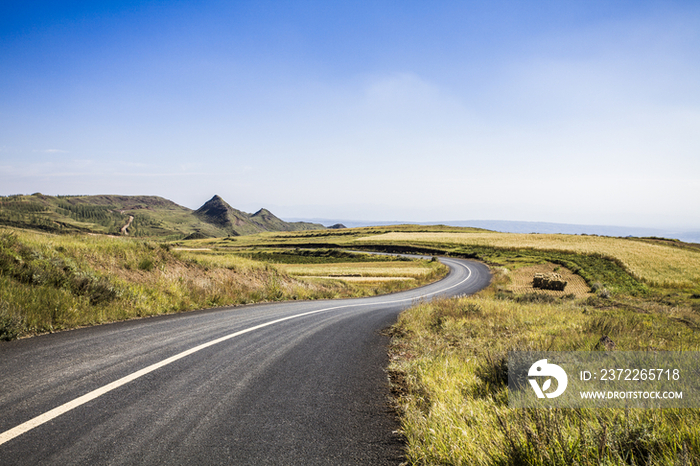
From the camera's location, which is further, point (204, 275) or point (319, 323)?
point (204, 275)

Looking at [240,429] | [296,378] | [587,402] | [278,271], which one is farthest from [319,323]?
[278,271]

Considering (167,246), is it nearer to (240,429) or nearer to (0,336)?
(0,336)

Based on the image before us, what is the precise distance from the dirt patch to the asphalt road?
100 feet

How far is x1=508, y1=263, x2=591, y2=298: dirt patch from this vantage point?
106ft

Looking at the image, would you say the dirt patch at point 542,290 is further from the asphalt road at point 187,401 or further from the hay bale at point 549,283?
the asphalt road at point 187,401

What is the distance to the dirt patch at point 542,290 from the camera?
32.4 m

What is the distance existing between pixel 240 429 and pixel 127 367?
2566 millimetres

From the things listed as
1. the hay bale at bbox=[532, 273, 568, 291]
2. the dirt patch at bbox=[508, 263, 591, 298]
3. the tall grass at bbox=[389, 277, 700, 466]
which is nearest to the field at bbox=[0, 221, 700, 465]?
the tall grass at bbox=[389, 277, 700, 466]

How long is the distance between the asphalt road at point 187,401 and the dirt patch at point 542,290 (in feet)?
100

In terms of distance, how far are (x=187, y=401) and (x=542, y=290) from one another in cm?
3738

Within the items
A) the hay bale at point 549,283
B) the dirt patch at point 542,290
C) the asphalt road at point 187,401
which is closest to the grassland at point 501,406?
the asphalt road at point 187,401

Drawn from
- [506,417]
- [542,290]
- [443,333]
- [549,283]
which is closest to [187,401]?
[506,417]

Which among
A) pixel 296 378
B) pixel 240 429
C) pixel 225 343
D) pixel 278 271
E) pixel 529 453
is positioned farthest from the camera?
pixel 278 271

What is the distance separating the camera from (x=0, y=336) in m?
5.74
